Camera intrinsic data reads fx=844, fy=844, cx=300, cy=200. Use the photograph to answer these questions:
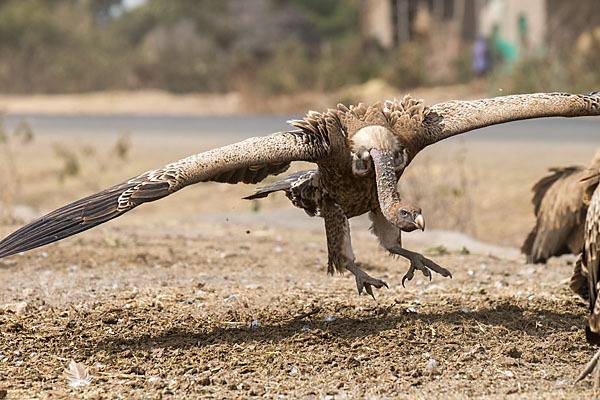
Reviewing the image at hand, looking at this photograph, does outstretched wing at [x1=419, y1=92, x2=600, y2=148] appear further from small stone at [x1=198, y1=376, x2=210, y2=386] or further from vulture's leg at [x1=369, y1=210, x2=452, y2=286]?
small stone at [x1=198, y1=376, x2=210, y2=386]

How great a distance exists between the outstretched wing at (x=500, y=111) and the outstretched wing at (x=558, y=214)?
107cm

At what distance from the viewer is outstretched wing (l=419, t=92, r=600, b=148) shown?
16.8ft

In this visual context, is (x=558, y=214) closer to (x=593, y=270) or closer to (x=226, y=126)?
(x=593, y=270)

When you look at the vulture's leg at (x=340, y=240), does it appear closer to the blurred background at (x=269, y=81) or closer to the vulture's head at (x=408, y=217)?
the vulture's head at (x=408, y=217)

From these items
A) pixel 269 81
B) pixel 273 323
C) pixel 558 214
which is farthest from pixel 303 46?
pixel 273 323

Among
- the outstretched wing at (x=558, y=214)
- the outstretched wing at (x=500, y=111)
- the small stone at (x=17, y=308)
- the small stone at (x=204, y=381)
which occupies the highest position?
the outstretched wing at (x=500, y=111)

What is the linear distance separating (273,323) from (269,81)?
21295 millimetres

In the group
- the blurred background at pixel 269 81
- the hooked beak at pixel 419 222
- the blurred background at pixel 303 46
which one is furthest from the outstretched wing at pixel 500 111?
the blurred background at pixel 303 46

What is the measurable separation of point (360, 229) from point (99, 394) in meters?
5.21

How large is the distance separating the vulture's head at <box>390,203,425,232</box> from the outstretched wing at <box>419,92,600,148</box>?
0.87 m

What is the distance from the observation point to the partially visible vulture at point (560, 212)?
20.5ft

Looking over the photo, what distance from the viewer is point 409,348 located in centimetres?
473

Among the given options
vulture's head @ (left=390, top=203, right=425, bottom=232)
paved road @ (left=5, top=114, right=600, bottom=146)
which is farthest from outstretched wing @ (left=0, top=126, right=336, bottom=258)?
paved road @ (left=5, top=114, right=600, bottom=146)

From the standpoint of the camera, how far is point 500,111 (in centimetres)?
519
